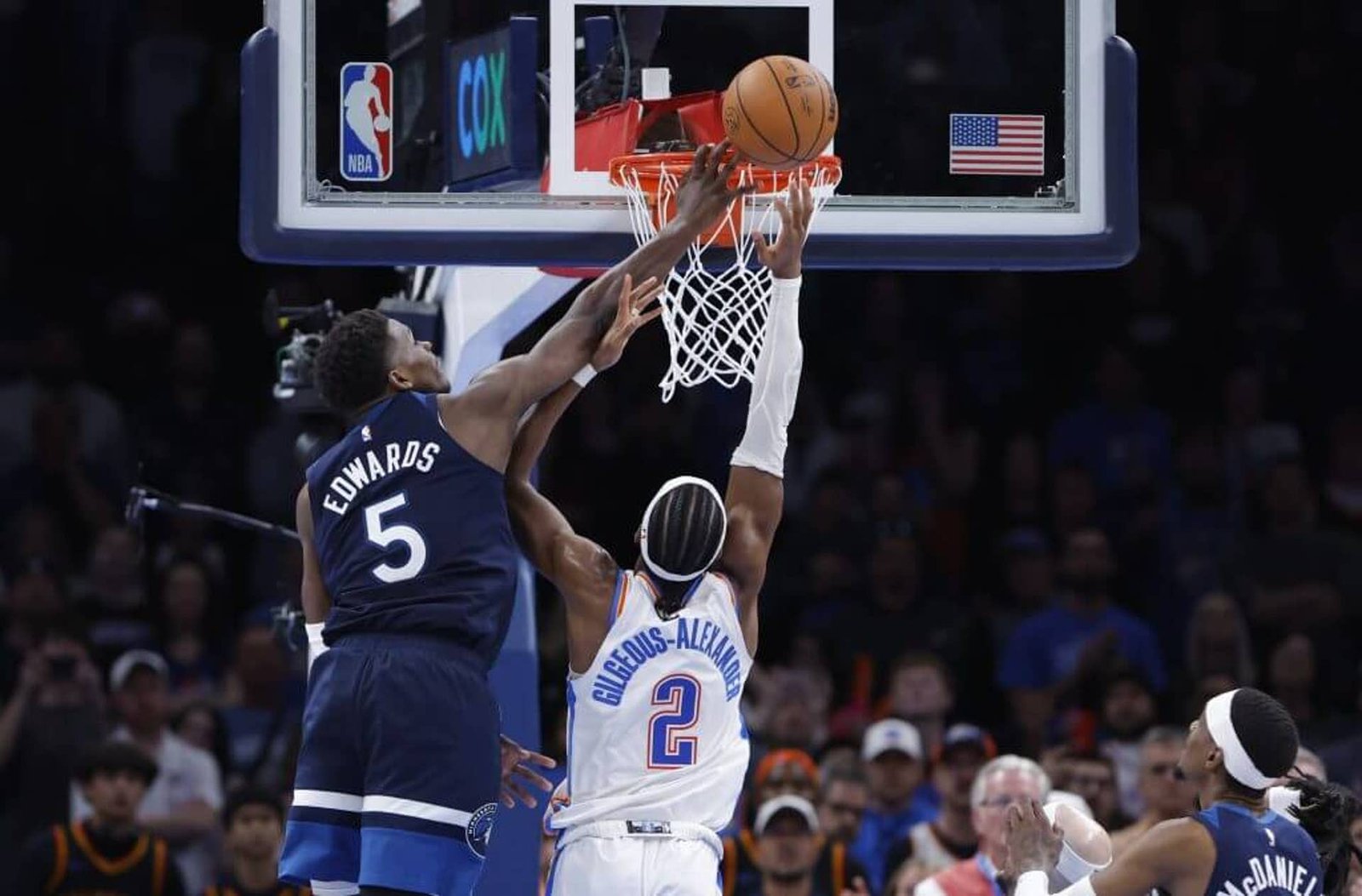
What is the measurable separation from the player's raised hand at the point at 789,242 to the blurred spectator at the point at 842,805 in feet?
13.8

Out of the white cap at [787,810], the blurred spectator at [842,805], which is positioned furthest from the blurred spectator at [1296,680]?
the white cap at [787,810]

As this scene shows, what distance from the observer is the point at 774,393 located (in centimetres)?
683

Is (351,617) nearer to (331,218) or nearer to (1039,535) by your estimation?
(331,218)

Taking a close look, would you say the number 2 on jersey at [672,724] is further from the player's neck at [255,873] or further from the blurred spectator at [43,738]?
the blurred spectator at [43,738]

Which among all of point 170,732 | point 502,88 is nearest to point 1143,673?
point 170,732

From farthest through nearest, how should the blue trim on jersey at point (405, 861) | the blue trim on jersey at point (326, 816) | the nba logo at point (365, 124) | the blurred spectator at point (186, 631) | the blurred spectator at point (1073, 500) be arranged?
1. the blurred spectator at point (1073, 500)
2. the blurred spectator at point (186, 631)
3. the nba logo at point (365, 124)
4. the blue trim on jersey at point (326, 816)
5. the blue trim on jersey at point (405, 861)

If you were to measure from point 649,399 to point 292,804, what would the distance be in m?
7.37

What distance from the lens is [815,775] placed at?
35.0 ft

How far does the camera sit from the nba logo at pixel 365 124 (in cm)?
730

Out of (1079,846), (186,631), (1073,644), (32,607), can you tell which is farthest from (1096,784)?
(32,607)

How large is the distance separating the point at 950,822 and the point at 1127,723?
140 centimetres

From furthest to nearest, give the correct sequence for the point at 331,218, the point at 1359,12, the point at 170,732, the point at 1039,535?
the point at 1359,12 < the point at 1039,535 < the point at 170,732 < the point at 331,218

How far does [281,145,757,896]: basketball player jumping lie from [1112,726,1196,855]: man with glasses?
4.05 metres

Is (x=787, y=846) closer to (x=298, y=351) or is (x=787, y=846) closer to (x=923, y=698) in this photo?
(x=923, y=698)
